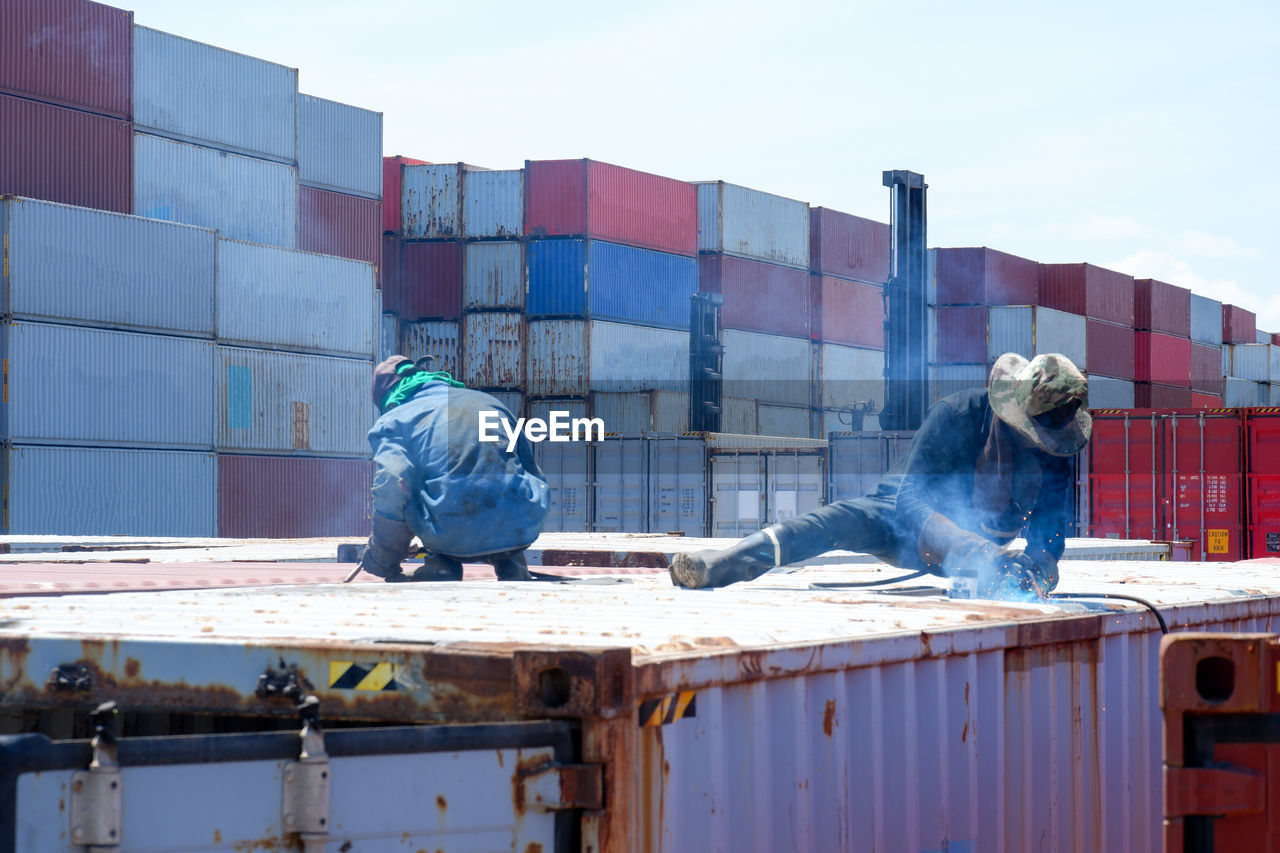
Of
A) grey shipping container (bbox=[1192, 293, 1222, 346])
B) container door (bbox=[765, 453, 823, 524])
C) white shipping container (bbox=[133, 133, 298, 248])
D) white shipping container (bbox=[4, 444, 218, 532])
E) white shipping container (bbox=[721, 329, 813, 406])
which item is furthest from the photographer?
grey shipping container (bbox=[1192, 293, 1222, 346])

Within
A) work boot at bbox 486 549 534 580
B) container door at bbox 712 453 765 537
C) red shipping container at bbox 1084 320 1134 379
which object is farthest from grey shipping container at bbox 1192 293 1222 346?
work boot at bbox 486 549 534 580

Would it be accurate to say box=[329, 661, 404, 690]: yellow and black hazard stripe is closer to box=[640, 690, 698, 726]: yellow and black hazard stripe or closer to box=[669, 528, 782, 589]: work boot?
box=[640, 690, 698, 726]: yellow and black hazard stripe

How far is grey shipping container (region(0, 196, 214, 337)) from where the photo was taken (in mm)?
29297

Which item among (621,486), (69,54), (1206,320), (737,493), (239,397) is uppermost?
(69,54)

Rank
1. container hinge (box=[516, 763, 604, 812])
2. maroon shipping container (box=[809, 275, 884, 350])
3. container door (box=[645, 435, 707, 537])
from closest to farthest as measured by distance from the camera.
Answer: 1. container hinge (box=[516, 763, 604, 812])
2. container door (box=[645, 435, 707, 537])
3. maroon shipping container (box=[809, 275, 884, 350])

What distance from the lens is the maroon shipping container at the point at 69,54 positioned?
30719 millimetres

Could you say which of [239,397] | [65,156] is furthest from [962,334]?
[65,156]

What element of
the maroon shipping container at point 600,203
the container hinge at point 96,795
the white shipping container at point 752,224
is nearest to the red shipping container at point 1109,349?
the white shipping container at point 752,224

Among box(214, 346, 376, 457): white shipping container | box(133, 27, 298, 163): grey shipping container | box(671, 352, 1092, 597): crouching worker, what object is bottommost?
box(671, 352, 1092, 597): crouching worker

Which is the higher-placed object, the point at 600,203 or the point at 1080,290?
the point at 600,203

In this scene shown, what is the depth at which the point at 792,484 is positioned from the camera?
29109 millimetres

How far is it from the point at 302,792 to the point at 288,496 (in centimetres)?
3197

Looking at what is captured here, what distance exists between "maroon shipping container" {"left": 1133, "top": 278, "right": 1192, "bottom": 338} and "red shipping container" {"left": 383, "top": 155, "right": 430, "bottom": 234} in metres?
28.5

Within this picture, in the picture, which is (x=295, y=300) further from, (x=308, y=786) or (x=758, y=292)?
(x=308, y=786)
